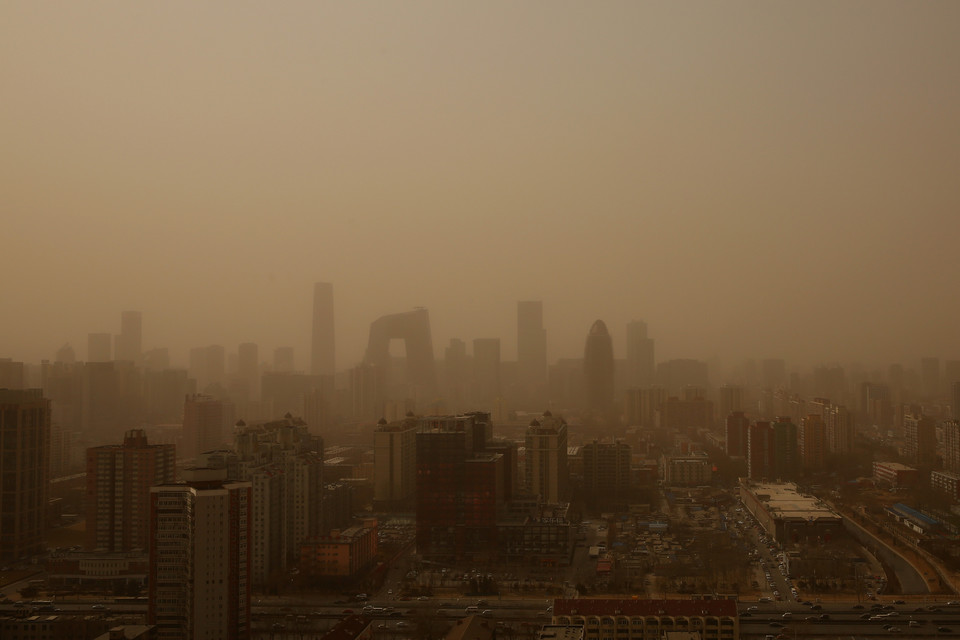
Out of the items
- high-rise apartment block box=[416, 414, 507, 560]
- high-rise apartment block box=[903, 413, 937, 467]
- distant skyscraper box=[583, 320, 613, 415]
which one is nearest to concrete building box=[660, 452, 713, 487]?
high-rise apartment block box=[903, 413, 937, 467]

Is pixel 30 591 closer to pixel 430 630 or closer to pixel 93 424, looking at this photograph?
pixel 430 630

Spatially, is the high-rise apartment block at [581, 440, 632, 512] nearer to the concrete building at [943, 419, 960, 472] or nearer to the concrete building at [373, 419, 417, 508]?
the concrete building at [373, 419, 417, 508]

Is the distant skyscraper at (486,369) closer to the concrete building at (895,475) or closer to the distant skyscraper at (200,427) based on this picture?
the distant skyscraper at (200,427)

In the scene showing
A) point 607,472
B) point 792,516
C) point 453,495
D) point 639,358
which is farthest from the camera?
point 639,358

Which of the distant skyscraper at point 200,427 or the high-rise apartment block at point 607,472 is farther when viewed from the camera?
the distant skyscraper at point 200,427

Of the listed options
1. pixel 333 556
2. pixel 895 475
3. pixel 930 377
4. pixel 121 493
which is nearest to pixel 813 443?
pixel 895 475

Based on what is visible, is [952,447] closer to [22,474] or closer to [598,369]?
[598,369]

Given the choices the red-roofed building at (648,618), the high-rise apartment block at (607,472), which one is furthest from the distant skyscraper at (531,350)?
the red-roofed building at (648,618)
